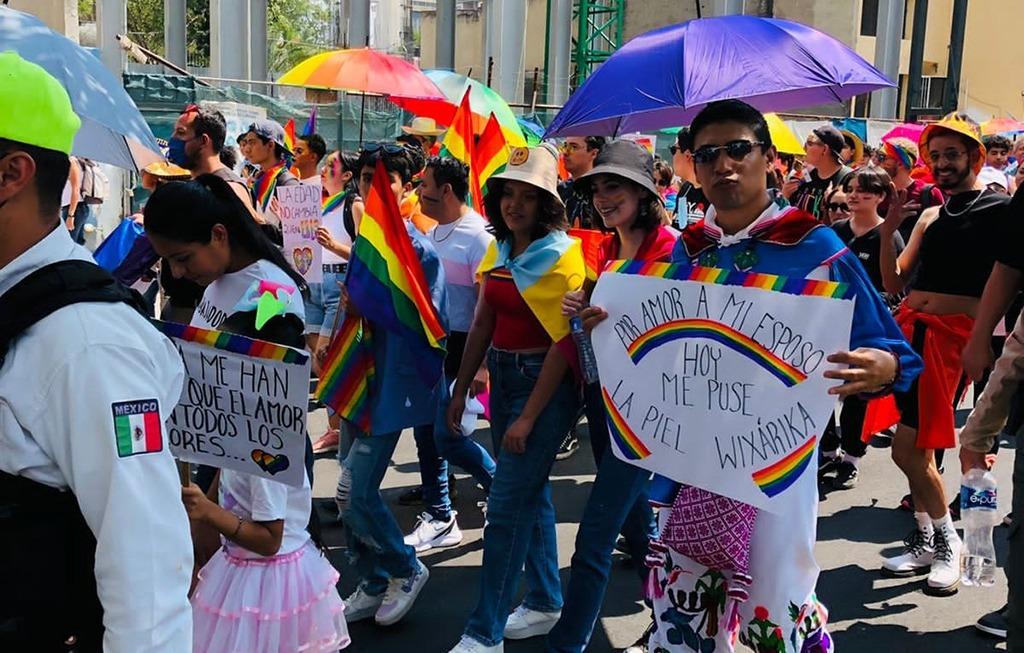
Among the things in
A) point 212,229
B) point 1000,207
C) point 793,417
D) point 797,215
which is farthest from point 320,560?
point 1000,207

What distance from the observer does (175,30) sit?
993 inches

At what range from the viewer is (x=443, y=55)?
2459 centimetres

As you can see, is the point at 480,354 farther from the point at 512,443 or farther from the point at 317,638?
the point at 317,638

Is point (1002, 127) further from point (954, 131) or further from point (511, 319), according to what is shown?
point (511, 319)

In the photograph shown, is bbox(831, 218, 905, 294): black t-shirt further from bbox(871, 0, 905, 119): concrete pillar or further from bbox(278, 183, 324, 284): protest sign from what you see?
bbox(871, 0, 905, 119): concrete pillar

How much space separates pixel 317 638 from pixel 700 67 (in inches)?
86.5

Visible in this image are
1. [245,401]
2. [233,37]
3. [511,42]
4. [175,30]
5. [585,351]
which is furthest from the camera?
[175,30]

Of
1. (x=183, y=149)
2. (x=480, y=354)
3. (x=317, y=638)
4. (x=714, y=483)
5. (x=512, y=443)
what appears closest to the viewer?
(x=714, y=483)

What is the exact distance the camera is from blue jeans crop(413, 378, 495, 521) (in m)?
5.29

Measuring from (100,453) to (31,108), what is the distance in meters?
0.57

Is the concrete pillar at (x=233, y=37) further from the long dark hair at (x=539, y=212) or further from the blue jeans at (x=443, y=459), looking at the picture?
the long dark hair at (x=539, y=212)

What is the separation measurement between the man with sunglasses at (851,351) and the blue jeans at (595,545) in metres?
0.68

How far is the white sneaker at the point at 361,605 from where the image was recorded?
185 inches

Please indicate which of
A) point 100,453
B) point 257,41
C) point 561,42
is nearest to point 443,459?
point 100,453
